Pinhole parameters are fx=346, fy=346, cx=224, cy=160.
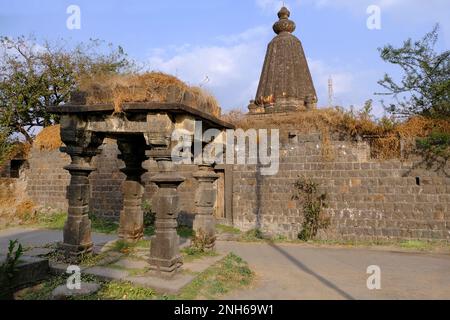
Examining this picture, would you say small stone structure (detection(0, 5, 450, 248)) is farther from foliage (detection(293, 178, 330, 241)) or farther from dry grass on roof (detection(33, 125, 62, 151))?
dry grass on roof (detection(33, 125, 62, 151))

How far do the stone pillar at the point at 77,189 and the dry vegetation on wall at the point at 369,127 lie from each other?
6127 mm

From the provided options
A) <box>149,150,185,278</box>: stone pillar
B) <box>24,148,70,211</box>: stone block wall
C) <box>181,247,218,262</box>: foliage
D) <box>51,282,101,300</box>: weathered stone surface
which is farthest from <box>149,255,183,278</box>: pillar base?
<box>24,148,70,211</box>: stone block wall

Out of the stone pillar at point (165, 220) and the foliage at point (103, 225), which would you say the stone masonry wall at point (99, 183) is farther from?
the stone pillar at point (165, 220)

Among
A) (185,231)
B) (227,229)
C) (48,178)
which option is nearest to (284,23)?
(227,229)

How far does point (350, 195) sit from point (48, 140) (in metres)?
12.2

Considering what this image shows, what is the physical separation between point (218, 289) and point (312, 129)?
6478 millimetres

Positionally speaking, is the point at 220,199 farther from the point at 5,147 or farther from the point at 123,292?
the point at 5,147

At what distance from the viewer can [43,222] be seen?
13.0 m

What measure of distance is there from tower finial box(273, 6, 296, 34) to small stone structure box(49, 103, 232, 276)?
385 inches

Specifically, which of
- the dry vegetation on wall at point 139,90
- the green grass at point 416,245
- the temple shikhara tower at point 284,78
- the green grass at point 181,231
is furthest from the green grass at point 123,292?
the temple shikhara tower at point 284,78

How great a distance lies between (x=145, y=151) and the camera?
17.8ft
